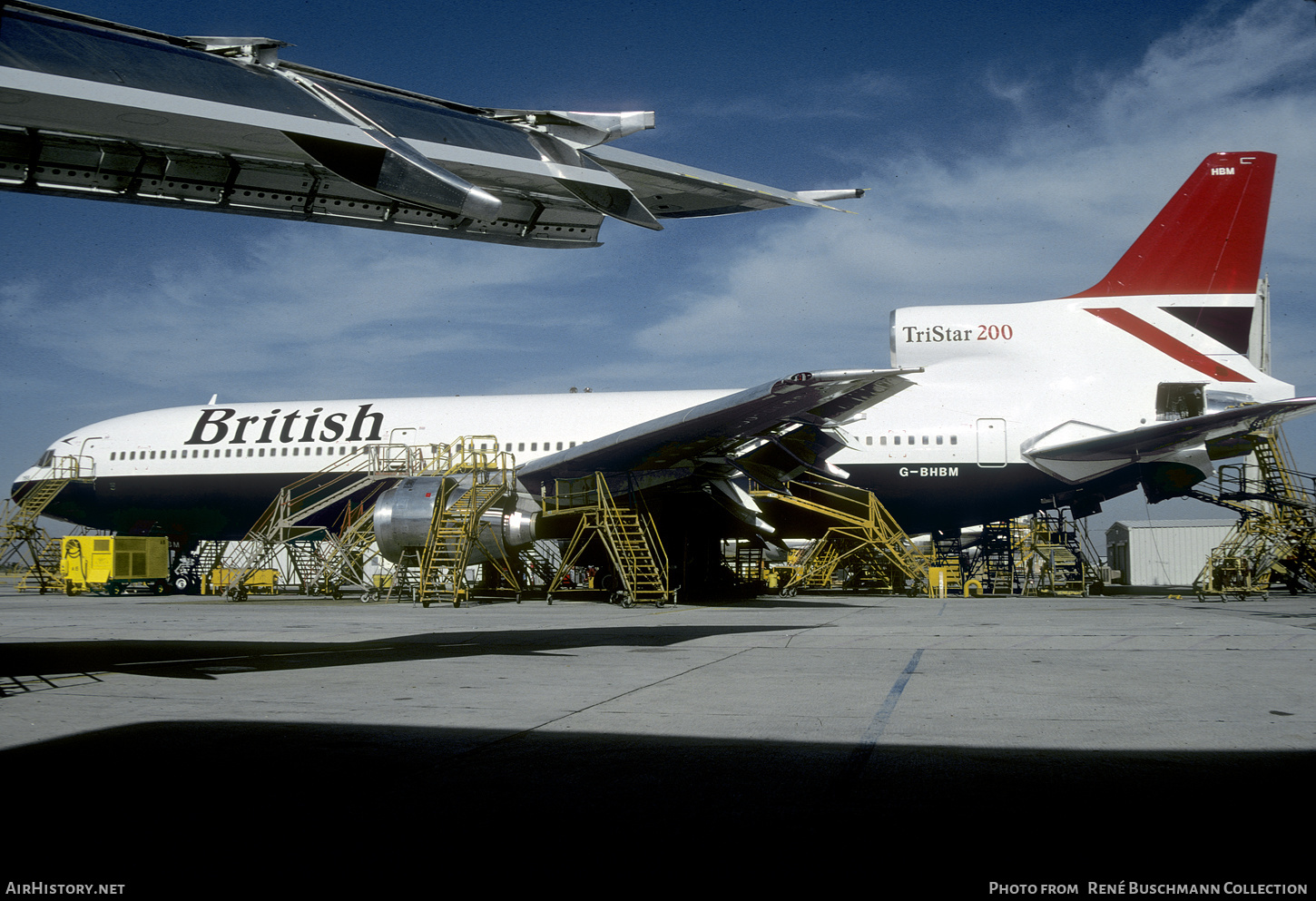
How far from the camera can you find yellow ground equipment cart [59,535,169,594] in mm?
26266

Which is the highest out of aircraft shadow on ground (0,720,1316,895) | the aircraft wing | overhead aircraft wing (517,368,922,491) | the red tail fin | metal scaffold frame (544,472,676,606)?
the red tail fin

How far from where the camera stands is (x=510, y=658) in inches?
342

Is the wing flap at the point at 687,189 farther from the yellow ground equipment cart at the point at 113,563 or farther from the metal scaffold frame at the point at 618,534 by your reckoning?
the yellow ground equipment cart at the point at 113,563

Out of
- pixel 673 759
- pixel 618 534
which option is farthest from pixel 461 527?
pixel 673 759

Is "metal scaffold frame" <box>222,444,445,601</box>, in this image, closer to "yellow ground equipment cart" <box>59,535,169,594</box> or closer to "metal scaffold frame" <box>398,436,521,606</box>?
"yellow ground equipment cart" <box>59,535,169,594</box>

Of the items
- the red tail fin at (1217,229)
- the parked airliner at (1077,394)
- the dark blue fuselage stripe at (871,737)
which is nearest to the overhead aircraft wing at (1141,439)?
the parked airliner at (1077,394)

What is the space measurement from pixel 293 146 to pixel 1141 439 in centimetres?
1902

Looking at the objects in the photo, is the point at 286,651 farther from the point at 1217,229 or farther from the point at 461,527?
the point at 1217,229

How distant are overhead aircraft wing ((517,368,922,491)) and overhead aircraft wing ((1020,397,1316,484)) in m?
5.87

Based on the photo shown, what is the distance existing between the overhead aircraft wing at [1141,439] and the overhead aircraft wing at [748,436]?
587 cm

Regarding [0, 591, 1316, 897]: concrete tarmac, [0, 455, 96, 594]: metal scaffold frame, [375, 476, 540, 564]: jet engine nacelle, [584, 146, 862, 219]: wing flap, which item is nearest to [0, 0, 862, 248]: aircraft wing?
[584, 146, 862, 219]: wing flap

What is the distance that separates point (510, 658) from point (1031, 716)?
4.81 metres

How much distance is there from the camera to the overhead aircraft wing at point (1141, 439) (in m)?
Answer: 18.7

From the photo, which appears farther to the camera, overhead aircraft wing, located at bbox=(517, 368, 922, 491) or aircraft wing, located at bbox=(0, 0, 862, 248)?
overhead aircraft wing, located at bbox=(517, 368, 922, 491)
